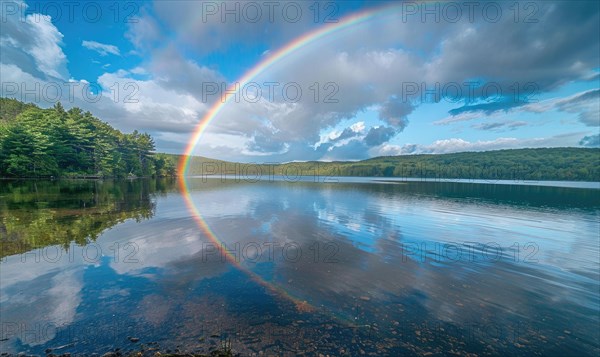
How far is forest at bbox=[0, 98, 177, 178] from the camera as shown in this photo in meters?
63.1

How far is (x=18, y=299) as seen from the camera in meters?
8.94

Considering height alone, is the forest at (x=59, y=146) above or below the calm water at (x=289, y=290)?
above

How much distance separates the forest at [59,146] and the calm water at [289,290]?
63877 millimetres

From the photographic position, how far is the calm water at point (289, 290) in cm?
741

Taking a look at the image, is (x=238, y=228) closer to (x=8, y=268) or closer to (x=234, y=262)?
(x=234, y=262)

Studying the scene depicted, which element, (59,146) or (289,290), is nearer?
(289,290)

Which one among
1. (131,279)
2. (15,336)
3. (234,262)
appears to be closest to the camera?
(15,336)

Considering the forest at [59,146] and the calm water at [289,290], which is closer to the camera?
the calm water at [289,290]

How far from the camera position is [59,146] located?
72562 mm

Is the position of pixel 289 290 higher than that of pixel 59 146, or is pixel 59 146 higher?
pixel 59 146

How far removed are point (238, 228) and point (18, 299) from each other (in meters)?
14.4

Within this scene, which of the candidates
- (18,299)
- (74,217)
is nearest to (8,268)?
(18,299)

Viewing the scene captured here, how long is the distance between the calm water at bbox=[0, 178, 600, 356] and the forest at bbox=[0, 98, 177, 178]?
63877mm

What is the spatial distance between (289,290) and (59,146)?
9581 centimetres
